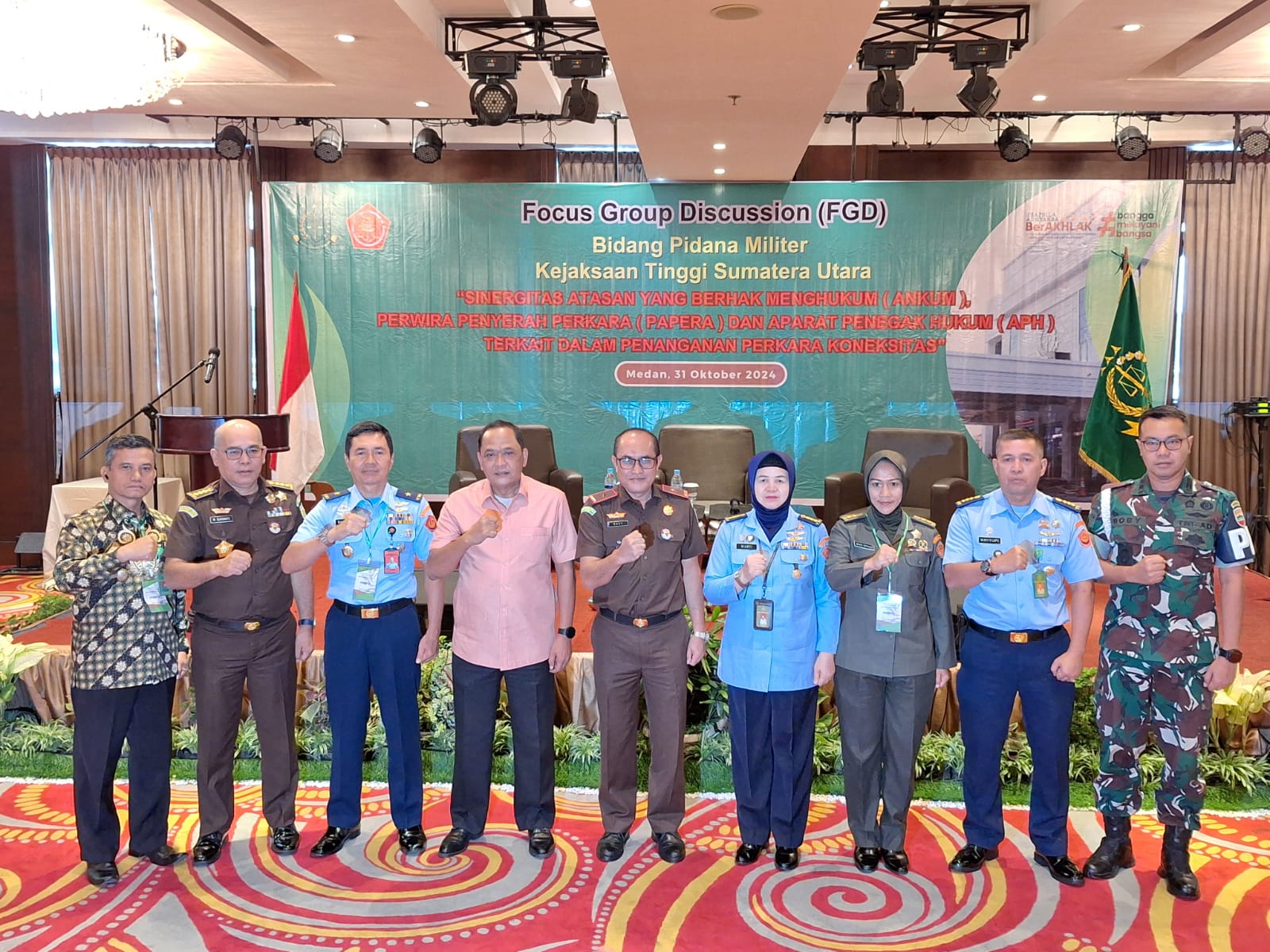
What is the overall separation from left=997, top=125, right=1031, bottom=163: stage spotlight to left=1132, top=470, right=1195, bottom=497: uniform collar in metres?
4.85

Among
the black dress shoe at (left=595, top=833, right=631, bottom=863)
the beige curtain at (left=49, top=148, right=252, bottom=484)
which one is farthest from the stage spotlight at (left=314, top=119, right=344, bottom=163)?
the black dress shoe at (left=595, top=833, right=631, bottom=863)

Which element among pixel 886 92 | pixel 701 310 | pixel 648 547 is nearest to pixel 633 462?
pixel 648 547

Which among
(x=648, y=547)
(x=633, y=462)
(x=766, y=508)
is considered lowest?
(x=648, y=547)

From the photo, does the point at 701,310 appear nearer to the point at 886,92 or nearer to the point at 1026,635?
the point at 886,92

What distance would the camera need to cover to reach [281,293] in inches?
305

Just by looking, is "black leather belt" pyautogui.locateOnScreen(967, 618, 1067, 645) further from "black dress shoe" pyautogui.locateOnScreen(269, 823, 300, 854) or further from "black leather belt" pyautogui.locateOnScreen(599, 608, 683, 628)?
"black dress shoe" pyautogui.locateOnScreen(269, 823, 300, 854)

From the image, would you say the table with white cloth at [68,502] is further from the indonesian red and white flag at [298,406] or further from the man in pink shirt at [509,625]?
the man in pink shirt at [509,625]

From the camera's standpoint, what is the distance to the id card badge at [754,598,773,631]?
2.93m

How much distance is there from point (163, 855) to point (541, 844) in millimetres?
1164

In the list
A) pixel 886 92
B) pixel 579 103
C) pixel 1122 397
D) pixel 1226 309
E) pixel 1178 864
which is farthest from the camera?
pixel 1226 309

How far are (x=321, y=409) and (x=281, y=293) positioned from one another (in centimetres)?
95

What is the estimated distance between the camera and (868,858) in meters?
3.02

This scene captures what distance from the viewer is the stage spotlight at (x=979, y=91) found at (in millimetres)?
5711

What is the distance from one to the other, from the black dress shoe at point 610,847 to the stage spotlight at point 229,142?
6.08m
